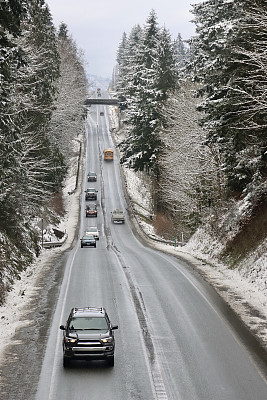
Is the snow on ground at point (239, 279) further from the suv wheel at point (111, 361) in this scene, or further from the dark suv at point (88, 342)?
the dark suv at point (88, 342)

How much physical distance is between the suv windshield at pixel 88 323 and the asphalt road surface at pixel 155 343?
3.26ft

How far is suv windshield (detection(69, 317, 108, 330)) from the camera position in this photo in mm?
15781

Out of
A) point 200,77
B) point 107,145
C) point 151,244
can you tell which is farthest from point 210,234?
point 107,145

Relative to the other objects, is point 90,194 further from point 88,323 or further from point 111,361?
point 111,361

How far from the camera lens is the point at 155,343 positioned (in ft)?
59.1

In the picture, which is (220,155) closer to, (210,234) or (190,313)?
(210,234)

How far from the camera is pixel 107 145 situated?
123562 millimetres

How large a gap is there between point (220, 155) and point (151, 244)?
17.9 meters

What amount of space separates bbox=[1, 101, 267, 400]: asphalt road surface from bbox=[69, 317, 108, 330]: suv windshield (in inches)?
39.1

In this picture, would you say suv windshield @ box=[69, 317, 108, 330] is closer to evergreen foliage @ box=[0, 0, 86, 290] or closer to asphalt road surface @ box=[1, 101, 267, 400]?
asphalt road surface @ box=[1, 101, 267, 400]

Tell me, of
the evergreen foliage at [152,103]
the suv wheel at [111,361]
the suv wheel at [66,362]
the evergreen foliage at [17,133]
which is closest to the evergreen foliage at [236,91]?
the evergreen foliage at [17,133]

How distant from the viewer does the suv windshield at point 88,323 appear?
15781 millimetres

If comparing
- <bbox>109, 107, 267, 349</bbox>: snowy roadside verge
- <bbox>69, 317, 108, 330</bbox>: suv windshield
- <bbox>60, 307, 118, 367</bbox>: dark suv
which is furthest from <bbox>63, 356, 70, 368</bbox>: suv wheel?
<bbox>109, 107, 267, 349</bbox>: snowy roadside verge

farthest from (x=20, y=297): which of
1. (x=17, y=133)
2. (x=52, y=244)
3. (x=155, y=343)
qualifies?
(x=52, y=244)
